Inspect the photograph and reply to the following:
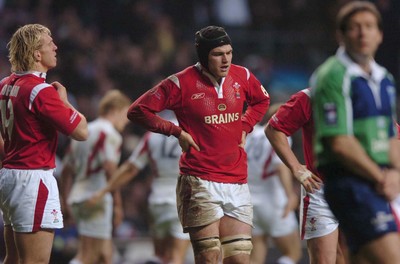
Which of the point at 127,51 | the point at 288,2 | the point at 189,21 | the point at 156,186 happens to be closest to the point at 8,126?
the point at 156,186

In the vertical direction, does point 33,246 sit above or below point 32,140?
below

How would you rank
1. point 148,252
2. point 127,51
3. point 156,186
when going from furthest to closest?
point 127,51 < point 148,252 < point 156,186

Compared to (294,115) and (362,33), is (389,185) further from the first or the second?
(294,115)

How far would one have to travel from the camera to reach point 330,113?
6.12 metres

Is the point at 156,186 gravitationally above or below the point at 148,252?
above

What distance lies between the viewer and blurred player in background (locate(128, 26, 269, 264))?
8.32 meters

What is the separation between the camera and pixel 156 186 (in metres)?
12.3

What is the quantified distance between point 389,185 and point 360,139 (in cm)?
34

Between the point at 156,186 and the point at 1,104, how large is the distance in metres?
4.43

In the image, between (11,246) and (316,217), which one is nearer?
(11,246)

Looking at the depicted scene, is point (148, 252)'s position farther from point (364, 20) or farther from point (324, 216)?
point (364, 20)

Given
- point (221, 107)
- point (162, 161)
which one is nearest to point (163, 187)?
point (162, 161)

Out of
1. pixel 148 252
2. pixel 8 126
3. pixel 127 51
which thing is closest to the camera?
pixel 8 126

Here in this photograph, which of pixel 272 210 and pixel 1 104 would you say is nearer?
pixel 1 104
